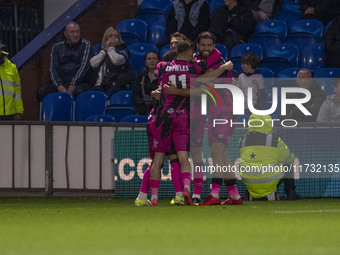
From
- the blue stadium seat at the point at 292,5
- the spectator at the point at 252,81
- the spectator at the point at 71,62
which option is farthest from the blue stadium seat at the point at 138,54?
the blue stadium seat at the point at 292,5

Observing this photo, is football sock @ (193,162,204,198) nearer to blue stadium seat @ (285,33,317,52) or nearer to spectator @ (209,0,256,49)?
spectator @ (209,0,256,49)

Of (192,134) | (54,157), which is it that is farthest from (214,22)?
(192,134)

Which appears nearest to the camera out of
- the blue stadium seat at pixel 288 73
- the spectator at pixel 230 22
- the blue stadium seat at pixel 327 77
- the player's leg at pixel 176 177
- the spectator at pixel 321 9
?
the player's leg at pixel 176 177

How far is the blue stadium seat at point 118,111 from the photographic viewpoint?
42.2 ft

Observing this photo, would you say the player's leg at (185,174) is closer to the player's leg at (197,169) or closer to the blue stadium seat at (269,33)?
the player's leg at (197,169)

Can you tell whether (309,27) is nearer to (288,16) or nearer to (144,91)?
(288,16)

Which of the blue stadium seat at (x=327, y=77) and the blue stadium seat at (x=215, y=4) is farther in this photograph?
the blue stadium seat at (x=215, y=4)

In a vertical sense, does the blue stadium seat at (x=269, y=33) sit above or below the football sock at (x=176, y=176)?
above

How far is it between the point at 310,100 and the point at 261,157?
2041 mm

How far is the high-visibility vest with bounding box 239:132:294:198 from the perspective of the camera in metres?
10.1

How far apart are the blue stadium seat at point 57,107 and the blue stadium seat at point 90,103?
142 mm

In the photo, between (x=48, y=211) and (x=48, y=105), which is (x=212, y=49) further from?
(x=48, y=105)

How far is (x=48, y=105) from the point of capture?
1319cm

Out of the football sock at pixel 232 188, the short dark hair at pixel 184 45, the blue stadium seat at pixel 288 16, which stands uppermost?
the blue stadium seat at pixel 288 16
